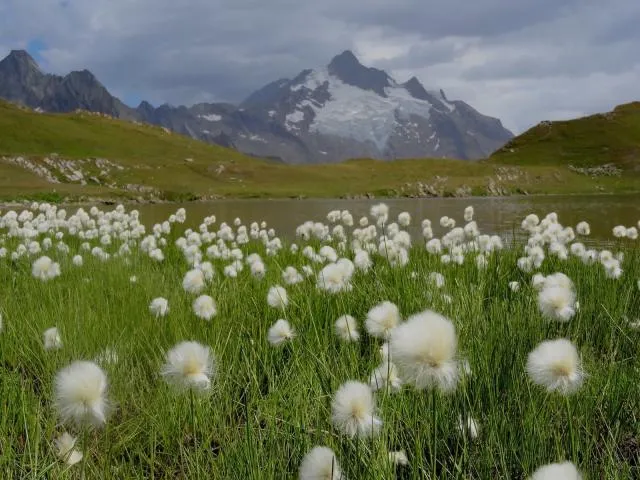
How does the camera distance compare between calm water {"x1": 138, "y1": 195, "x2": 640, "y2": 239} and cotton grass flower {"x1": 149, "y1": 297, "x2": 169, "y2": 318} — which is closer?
cotton grass flower {"x1": 149, "y1": 297, "x2": 169, "y2": 318}

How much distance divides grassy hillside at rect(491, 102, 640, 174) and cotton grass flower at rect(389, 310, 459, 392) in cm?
14083

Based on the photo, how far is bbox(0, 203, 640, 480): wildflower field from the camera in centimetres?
191

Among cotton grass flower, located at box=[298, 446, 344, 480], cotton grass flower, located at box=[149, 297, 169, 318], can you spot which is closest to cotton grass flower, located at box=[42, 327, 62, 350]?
cotton grass flower, located at box=[149, 297, 169, 318]

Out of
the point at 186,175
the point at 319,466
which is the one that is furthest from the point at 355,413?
the point at 186,175

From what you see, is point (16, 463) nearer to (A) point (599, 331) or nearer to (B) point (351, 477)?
(B) point (351, 477)

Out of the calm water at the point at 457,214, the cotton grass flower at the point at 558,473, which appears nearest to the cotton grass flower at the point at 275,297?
the cotton grass flower at the point at 558,473

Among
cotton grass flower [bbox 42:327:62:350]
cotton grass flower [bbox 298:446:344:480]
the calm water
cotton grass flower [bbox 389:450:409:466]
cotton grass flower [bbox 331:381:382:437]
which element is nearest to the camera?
cotton grass flower [bbox 298:446:344:480]

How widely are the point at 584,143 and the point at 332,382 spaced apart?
547 ft

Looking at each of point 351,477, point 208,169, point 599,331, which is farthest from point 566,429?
point 208,169

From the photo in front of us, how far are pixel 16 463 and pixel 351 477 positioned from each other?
139 centimetres

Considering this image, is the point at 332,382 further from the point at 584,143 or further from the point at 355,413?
the point at 584,143

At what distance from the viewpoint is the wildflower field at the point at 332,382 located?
75.0 inches

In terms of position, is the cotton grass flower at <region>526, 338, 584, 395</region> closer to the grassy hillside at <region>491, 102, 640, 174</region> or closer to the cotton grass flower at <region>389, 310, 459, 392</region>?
the cotton grass flower at <region>389, 310, 459, 392</region>

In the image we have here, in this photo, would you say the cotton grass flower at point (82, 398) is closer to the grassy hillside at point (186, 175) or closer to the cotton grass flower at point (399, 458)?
the cotton grass flower at point (399, 458)
